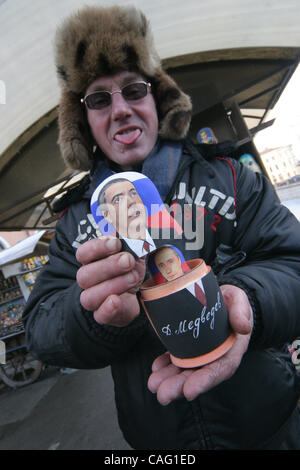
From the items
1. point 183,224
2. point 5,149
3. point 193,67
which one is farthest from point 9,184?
point 183,224

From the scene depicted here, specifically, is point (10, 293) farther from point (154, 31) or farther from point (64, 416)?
point (154, 31)

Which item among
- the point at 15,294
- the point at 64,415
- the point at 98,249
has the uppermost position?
the point at 98,249

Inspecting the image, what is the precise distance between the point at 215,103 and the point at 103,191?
366cm

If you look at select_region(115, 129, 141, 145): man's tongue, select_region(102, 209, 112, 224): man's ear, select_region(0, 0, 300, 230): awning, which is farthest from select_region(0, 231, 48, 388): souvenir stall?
select_region(102, 209, 112, 224): man's ear

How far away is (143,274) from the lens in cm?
79

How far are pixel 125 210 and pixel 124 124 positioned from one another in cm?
57

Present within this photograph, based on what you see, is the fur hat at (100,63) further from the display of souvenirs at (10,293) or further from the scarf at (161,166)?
the display of souvenirs at (10,293)

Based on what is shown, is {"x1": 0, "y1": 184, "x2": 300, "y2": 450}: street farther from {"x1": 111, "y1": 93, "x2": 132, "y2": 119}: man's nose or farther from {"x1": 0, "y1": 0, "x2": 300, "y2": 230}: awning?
{"x1": 0, "y1": 0, "x2": 300, "y2": 230}: awning

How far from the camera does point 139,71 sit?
1.30 m

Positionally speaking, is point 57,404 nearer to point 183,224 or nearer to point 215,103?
point 183,224

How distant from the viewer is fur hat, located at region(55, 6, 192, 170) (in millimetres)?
1216

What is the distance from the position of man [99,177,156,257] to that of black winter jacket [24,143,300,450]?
27 cm

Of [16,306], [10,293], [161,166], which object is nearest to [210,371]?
[161,166]
